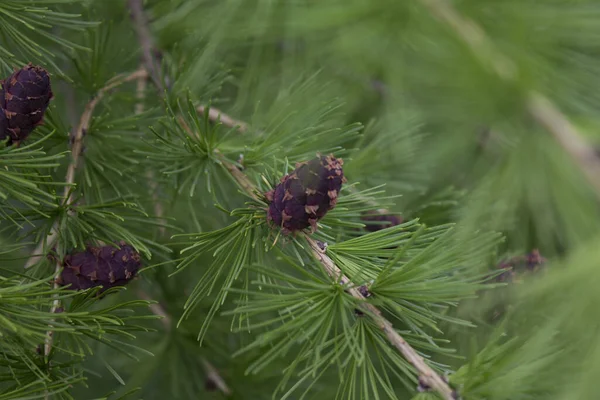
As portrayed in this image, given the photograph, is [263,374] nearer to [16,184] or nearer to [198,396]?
[198,396]

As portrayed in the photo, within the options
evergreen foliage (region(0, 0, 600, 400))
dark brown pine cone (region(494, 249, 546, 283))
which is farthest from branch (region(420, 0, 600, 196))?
dark brown pine cone (region(494, 249, 546, 283))

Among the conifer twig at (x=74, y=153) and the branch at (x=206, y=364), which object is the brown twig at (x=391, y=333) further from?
the branch at (x=206, y=364)

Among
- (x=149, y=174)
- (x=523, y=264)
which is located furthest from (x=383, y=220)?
(x=149, y=174)

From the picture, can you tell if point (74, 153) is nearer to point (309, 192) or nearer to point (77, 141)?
point (77, 141)

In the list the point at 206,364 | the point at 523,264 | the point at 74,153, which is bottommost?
the point at 206,364

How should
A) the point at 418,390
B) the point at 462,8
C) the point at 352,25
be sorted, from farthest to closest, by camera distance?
the point at 352,25 < the point at 462,8 < the point at 418,390

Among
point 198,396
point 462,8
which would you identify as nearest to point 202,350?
point 198,396
